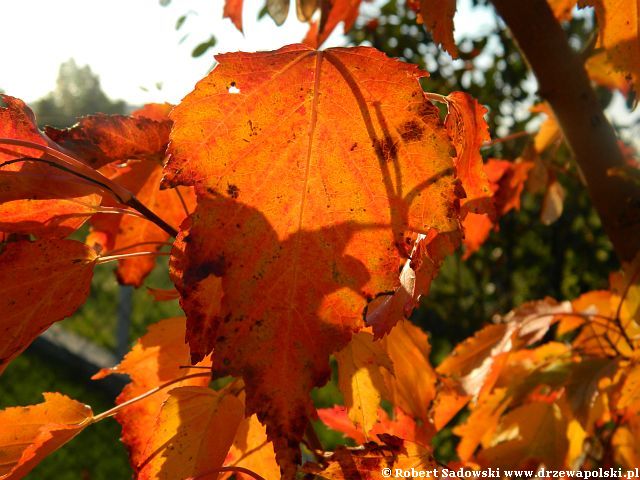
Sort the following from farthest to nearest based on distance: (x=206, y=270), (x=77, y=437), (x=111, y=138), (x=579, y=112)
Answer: (x=77, y=437) → (x=579, y=112) → (x=111, y=138) → (x=206, y=270)

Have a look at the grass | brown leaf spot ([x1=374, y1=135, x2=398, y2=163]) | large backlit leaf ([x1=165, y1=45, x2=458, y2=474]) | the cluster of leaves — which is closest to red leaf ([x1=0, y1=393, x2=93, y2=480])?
the cluster of leaves

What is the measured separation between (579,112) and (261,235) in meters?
0.50

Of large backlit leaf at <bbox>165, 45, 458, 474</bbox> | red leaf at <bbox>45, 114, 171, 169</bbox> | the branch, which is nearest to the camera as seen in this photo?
large backlit leaf at <bbox>165, 45, 458, 474</bbox>

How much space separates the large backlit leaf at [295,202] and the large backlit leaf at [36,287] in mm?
112

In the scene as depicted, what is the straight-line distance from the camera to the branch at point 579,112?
28.0 inches

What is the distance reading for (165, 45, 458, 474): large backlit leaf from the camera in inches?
16.3

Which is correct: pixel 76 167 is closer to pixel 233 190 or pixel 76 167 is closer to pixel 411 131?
pixel 233 190

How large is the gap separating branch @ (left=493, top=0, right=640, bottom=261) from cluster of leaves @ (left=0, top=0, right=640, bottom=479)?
7.3 inches

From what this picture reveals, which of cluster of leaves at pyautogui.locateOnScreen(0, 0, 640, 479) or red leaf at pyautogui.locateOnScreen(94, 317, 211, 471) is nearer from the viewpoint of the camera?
cluster of leaves at pyautogui.locateOnScreen(0, 0, 640, 479)

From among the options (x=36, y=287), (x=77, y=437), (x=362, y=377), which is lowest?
(x=77, y=437)

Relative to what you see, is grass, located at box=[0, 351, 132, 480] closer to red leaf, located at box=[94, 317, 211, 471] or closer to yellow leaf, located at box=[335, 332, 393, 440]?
red leaf, located at box=[94, 317, 211, 471]

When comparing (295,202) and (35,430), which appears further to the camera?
(35,430)

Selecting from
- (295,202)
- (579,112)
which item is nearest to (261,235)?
(295,202)

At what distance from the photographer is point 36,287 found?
50cm
